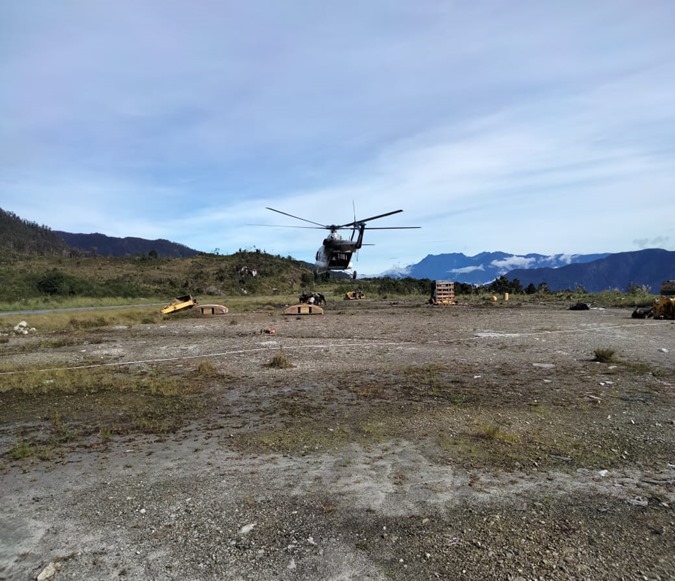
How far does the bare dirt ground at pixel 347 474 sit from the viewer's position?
3602mm

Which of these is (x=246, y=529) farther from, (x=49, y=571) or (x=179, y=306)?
(x=179, y=306)

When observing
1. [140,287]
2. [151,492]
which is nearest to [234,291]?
[140,287]

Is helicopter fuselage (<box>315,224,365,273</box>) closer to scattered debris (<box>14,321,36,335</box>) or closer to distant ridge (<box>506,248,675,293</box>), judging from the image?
scattered debris (<box>14,321,36,335</box>)

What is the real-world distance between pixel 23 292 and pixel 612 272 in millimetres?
127714

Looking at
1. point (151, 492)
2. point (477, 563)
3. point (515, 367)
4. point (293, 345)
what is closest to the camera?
point (477, 563)

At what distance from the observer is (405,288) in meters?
73.8

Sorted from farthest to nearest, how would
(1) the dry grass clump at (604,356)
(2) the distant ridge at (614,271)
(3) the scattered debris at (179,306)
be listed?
1. (2) the distant ridge at (614,271)
2. (3) the scattered debris at (179,306)
3. (1) the dry grass clump at (604,356)

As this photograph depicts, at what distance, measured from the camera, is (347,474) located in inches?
205

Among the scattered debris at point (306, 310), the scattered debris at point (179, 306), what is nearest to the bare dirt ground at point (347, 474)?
the scattered debris at point (306, 310)

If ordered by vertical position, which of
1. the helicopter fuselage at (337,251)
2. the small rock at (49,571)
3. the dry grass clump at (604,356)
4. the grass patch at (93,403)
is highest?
the helicopter fuselage at (337,251)

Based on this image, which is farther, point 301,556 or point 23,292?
point 23,292

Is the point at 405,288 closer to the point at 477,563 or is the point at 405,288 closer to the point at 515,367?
the point at 515,367

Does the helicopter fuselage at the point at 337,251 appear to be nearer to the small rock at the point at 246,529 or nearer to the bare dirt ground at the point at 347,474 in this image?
the bare dirt ground at the point at 347,474

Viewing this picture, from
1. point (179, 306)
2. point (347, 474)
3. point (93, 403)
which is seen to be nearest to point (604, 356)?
point (347, 474)
